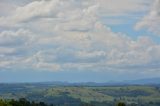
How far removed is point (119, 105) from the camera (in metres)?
186

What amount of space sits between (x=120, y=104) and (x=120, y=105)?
1.52 ft

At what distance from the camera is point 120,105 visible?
18600cm

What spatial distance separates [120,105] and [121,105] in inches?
21.6

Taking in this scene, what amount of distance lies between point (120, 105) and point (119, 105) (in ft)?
1.53

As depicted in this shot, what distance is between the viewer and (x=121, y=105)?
186m

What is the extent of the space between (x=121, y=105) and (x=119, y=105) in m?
0.95

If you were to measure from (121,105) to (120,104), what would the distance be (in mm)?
738

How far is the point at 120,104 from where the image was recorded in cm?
18600

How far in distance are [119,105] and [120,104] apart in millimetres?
668
